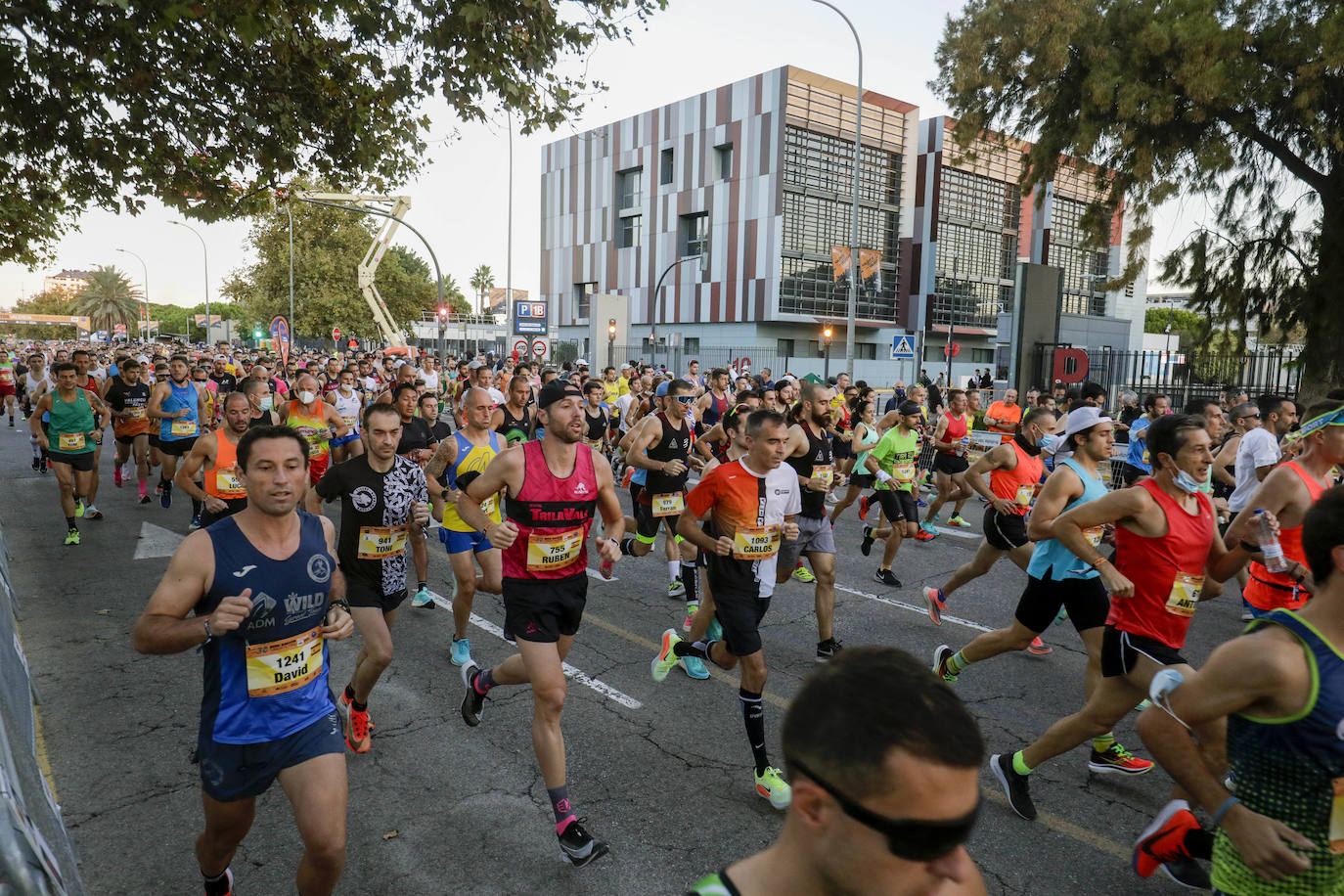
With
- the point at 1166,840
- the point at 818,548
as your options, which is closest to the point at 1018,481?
the point at 818,548

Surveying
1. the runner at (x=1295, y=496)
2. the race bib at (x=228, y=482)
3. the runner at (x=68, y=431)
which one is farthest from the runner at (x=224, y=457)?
the runner at (x=1295, y=496)

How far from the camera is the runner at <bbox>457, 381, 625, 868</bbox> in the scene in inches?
157

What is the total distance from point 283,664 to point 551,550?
1515 millimetres

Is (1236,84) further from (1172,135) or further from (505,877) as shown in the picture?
(505,877)

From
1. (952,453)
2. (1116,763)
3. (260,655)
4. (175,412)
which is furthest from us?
(175,412)

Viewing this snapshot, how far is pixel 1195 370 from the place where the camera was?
18.6m

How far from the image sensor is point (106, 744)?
4.71 meters

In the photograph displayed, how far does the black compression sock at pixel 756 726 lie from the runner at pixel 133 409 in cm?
1122

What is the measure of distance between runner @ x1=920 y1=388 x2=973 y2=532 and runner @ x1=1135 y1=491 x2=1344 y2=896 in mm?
8335

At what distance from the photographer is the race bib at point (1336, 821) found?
210 cm

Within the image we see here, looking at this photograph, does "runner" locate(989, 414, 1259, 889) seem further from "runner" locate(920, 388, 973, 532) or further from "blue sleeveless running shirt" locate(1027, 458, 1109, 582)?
"runner" locate(920, 388, 973, 532)

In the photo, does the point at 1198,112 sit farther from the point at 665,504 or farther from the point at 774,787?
the point at 774,787

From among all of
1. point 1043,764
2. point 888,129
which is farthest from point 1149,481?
point 888,129

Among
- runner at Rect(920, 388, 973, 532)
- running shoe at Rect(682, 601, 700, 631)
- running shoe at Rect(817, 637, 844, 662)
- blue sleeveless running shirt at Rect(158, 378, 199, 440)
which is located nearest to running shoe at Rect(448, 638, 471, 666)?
running shoe at Rect(682, 601, 700, 631)
